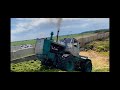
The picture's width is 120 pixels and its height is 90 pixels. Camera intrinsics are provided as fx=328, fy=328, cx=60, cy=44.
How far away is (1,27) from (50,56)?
1134 mm

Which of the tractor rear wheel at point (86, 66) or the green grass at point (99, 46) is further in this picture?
the tractor rear wheel at point (86, 66)

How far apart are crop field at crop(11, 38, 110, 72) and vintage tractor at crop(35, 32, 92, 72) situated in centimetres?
10

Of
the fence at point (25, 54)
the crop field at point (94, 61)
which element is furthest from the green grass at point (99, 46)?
the fence at point (25, 54)

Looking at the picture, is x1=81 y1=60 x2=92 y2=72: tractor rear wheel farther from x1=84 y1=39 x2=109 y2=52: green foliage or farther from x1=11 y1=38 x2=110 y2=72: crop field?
x1=84 y1=39 x2=109 y2=52: green foliage

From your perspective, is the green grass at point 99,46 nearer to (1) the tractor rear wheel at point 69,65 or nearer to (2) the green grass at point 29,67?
(1) the tractor rear wheel at point 69,65

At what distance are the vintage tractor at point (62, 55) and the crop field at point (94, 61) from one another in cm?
10

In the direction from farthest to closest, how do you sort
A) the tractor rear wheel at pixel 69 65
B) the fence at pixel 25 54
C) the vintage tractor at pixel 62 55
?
the tractor rear wheel at pixel 69 65 → the vintage tractor at pixel 62 55 → the fence at pixel 25 54

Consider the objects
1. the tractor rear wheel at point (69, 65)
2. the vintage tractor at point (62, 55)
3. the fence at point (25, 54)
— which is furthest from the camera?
the tractor rear wheel at point (69, 65)

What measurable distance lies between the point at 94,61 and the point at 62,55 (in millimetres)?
664

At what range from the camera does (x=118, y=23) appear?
248 inches

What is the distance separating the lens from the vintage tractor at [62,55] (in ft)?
21.2

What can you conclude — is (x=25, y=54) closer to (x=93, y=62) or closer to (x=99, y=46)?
(x=93, y=62)

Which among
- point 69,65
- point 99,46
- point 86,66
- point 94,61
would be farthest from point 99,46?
point 69,65

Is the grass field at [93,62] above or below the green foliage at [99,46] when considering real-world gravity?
below
